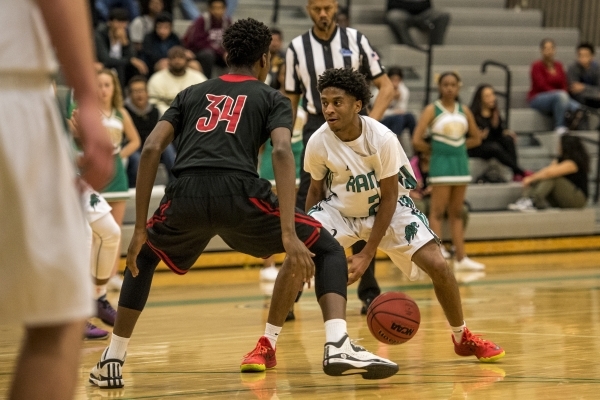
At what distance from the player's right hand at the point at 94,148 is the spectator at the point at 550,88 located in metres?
Result: 12.3

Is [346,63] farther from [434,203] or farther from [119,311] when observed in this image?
[434,203]

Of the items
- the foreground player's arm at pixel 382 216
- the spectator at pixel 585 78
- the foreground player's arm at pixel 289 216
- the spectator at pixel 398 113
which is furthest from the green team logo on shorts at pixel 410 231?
the spectator at pixel 585 78

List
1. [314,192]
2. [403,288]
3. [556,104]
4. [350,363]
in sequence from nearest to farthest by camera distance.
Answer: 1. [350,363]
2. [314,192]
3. [403,288]
4. [556,104]

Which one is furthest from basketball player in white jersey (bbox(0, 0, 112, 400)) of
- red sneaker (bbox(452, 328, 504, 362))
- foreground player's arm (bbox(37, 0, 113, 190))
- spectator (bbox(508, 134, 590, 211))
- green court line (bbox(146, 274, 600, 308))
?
spectator (bbox(508, 134, 590, 211))

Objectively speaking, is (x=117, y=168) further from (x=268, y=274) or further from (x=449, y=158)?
(x=449, y=158)

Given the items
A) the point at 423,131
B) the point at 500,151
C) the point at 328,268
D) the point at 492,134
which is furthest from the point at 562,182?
the point at 328,268

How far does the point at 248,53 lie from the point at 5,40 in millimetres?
2664

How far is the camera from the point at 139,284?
15.1 feet

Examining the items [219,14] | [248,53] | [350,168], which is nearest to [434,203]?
[219,14]

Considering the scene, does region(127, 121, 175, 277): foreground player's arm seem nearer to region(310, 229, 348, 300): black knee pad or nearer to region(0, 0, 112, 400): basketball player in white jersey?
region(310, 229, 348, 300): black knee pad

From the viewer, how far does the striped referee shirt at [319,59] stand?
6.96 meters

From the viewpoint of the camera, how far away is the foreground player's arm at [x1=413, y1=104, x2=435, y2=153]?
10109mm

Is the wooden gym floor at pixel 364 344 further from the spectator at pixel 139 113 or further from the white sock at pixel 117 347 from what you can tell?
the spectator at pixel 139 113

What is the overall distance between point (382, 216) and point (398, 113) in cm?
727
